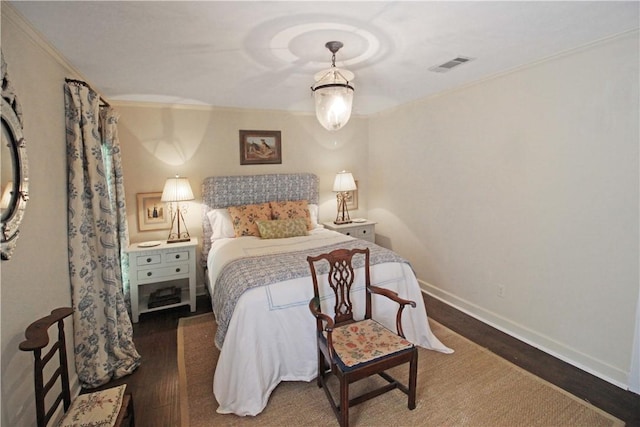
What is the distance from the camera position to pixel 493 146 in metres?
→ 2.94

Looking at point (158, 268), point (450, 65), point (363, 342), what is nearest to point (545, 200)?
point (450, 65)

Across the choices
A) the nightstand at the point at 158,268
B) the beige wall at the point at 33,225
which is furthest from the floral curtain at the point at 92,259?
the nightstand at the point at 158,268


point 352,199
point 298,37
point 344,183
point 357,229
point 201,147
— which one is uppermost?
point 298,37

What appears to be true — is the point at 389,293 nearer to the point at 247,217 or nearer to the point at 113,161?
the point at 247,217

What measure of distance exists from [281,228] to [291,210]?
0.44 metres

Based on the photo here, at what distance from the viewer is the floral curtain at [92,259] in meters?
2.14

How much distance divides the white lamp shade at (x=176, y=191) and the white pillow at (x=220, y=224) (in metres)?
0.38

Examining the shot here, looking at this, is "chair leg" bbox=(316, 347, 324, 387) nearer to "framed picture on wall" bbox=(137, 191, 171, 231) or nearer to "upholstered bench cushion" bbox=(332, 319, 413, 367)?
"upholstered bench cushion" bbox=(332, 319, 413, 367)

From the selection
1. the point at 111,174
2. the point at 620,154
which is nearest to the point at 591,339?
the point at 620,154

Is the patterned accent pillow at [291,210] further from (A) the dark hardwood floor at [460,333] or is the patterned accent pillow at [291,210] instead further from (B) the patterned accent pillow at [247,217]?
(A) the dark hardwood floor at [460,333]

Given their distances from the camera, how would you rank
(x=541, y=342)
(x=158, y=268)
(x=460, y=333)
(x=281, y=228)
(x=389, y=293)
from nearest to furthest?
(x=389, y=293), (x=541, y=342), (x=460, y=333), (x=158, y=268), (x=281, y=228)

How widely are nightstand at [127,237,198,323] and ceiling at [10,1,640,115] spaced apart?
160cm

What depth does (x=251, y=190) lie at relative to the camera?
4047 mm

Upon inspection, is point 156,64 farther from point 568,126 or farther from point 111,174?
point 568,126
